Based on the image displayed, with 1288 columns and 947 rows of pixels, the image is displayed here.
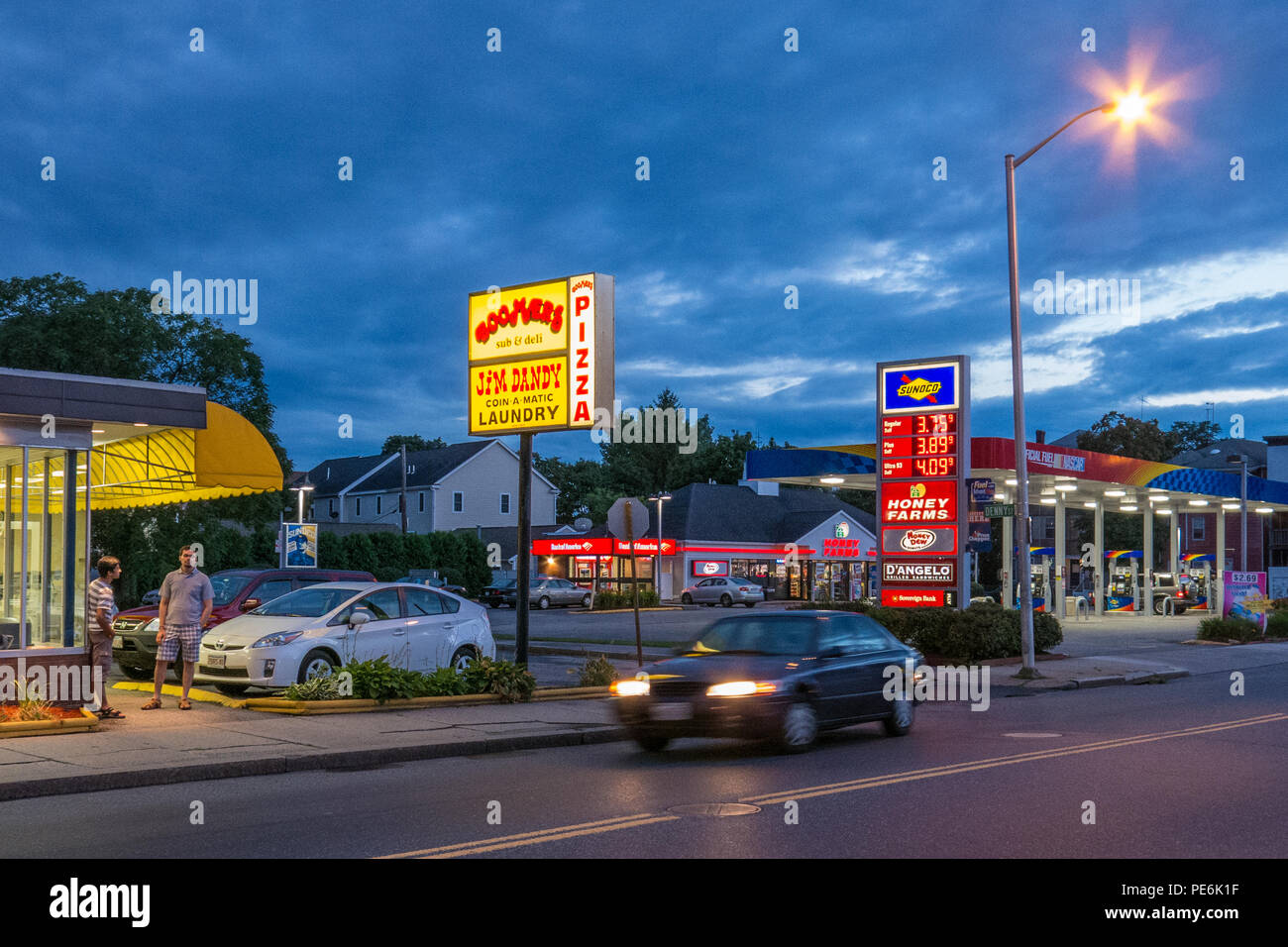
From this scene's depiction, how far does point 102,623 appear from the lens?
1374 cm

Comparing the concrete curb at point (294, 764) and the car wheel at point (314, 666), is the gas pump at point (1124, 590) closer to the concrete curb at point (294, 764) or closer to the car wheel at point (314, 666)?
the car wheel at point (314, 666)

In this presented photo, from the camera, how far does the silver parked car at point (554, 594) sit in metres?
53.2

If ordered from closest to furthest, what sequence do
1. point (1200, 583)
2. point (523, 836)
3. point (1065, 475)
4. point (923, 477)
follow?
point (523, 836)
point (923, 477)
point (1065, 475)
point (1200, 583)

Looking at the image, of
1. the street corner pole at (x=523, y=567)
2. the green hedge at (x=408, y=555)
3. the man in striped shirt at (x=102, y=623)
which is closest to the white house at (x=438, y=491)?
the green hedge at (x=408, y=555)

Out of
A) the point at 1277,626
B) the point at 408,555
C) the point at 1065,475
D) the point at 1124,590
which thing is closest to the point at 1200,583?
the point at 1124,590

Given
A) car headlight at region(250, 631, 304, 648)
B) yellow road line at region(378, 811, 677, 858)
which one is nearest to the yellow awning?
car headlight at region(250, 631, 304, 648)

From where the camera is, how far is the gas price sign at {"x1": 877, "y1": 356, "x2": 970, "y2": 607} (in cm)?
2534

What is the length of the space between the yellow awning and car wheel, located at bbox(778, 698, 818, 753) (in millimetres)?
A: 7727

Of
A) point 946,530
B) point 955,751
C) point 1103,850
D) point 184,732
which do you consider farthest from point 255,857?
point 946,530

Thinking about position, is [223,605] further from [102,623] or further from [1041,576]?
[1041,576]

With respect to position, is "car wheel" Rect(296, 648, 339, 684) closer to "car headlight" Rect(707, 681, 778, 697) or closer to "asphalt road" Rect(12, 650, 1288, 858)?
"asphalt road" Rect(12, 650, 1288, 858)

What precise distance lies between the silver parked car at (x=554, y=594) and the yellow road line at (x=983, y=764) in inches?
1557

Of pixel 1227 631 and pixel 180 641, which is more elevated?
pixel 180 641

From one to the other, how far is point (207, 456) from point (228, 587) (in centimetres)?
375
